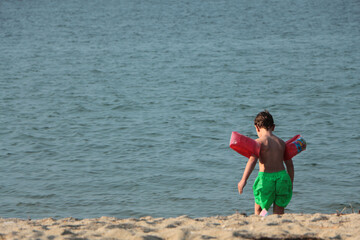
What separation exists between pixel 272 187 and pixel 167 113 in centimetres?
992

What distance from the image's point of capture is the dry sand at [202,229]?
4922 millimetres

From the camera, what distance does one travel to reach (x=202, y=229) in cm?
522

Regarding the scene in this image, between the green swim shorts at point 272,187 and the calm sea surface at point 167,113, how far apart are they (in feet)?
7.01

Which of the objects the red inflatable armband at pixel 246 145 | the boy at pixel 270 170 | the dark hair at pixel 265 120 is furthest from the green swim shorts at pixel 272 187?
the dark hair at pixel 265 120

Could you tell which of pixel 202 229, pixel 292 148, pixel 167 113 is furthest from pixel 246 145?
pixel 167 113

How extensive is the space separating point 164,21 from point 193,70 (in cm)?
1964

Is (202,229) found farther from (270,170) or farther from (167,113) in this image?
(167,113)

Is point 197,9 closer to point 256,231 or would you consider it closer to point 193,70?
point 193,70

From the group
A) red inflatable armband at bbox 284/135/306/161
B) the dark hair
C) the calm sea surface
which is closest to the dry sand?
red inflatable armband at bbox 284/135/306/161

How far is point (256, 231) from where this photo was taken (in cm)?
500

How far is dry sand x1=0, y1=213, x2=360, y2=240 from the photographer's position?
16.1 ft

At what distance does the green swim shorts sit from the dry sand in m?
0.24

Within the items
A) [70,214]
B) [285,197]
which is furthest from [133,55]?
[285,197]

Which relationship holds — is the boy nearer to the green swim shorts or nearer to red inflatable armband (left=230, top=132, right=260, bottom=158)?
the green swim shorts
